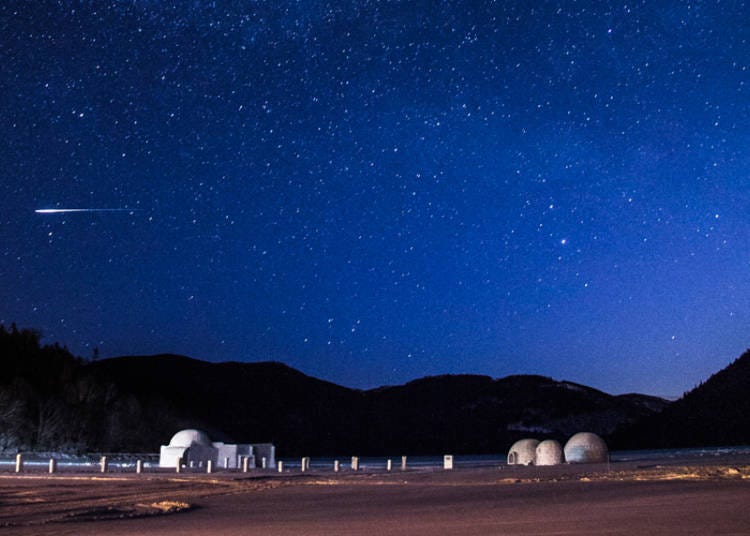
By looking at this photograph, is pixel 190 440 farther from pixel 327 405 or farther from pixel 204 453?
pixel 327 405

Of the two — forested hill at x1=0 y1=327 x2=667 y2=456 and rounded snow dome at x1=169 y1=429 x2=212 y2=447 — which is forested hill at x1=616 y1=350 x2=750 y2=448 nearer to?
forested hill at x1=0 y1=327 x2=667 y2=456

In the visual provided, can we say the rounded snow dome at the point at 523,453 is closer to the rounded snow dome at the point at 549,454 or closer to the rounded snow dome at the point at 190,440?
the rounded snow dome at the point at 549,454

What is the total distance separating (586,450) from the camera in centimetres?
4978

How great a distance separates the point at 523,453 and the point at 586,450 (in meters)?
3.79

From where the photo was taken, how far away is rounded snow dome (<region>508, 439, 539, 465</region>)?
5015 centimetres

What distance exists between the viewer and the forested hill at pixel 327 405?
88000mm

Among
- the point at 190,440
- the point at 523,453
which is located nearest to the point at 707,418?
the point at 523,453

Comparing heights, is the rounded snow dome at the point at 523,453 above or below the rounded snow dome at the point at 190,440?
Result: below

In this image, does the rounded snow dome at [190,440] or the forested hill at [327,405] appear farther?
the forested hill at [327,405]

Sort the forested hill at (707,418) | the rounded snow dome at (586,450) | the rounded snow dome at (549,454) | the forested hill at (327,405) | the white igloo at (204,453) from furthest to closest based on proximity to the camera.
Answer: the forested hill at (707,418) → the forested hill at (327,405) → the rounded snow dome at (586,450) → the white igloo at (204,453) → the rounded snow dome at (549,454)

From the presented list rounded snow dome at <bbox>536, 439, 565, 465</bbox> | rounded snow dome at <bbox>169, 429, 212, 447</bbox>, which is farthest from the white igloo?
rounded snow dome at <bbox>536, 439, 565, 465</bbox>

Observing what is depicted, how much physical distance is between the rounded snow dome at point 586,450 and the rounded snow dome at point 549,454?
83 cm

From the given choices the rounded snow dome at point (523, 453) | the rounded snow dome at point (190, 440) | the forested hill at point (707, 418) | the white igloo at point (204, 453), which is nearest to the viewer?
the white igloo at point (204, 453)

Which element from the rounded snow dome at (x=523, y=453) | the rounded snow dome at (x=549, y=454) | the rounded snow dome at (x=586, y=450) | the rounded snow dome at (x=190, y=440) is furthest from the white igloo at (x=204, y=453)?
the rounded snow dome at (x=586, y=450)
